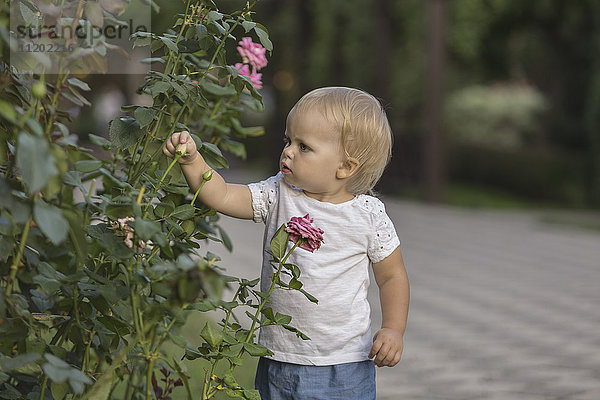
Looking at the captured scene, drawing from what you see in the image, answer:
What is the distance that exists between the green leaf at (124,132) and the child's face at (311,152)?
0.39 meters

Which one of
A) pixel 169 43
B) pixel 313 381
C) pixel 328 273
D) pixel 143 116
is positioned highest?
pixel 169 43

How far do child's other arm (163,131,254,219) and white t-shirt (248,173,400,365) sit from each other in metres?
0.04

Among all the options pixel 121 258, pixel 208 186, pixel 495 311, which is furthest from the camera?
pixel 495 311

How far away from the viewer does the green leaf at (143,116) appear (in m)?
1.79

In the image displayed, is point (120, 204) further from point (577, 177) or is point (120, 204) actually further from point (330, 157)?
point (577, 177)

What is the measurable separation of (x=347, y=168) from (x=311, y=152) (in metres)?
0.11

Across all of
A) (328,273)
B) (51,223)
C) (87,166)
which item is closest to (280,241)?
(328,273)

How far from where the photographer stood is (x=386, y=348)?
208cm

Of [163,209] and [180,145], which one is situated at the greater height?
[180,145]

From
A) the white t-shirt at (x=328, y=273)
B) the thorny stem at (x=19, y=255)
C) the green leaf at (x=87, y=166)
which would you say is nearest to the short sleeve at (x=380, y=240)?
the white t-shirt at (x=328, y=273)

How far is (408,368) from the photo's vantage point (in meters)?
3.89

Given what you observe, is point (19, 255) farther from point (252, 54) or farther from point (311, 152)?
point (252, 54)

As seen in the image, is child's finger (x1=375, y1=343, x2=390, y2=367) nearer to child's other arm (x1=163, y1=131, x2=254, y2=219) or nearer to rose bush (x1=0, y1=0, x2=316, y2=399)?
rose bush (x1=0, y1=0, x2=316, y2=399)

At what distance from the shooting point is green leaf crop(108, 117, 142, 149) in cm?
184
